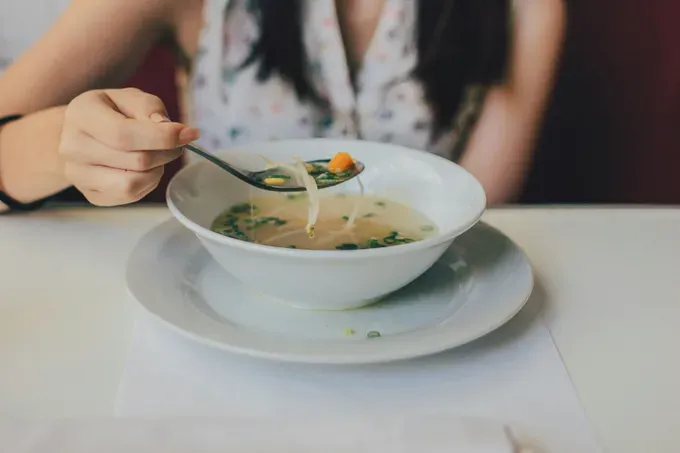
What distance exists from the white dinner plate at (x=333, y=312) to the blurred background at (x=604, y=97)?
1.18ft

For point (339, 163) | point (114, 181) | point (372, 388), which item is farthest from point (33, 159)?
point (372, 388)

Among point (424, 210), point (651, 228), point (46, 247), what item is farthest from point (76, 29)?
point (651, 228)

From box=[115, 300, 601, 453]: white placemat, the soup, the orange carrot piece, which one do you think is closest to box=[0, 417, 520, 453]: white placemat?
box=[115, 300, 601, 453]: white placemat

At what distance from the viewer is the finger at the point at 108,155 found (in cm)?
62

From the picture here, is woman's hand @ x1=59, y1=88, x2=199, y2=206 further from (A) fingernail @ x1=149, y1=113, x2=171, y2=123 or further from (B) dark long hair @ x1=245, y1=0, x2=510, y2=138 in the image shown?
(B) dark long hair @ x1=245, y1=0, x2=510, y2=138

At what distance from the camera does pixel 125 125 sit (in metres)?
0.61

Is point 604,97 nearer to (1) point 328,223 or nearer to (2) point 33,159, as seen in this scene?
(1) point 328,223

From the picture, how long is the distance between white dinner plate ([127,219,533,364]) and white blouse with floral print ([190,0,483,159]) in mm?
343

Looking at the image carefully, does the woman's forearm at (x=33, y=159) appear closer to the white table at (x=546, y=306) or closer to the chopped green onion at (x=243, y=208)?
the white table at (x=546, y=306)

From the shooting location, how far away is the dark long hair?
39.7 inches

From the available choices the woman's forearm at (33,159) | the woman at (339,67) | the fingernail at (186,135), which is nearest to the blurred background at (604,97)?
the woman at (339,67)

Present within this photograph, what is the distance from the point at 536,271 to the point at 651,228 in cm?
22

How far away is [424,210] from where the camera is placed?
2.52 feet

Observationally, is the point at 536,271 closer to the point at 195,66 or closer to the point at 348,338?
the point at 348,338
